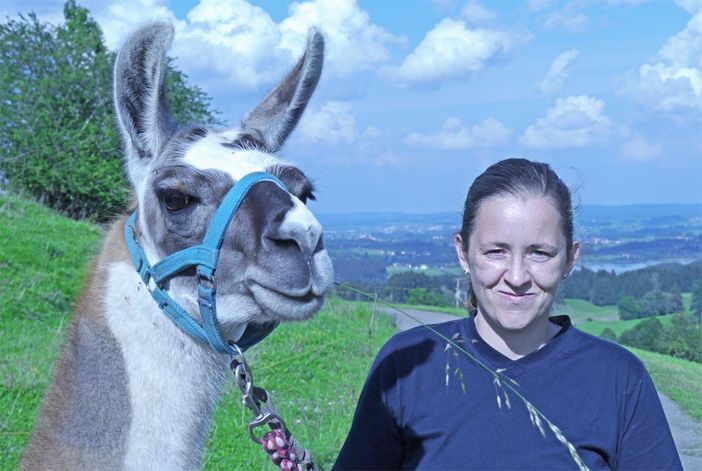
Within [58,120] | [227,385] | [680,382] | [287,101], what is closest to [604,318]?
[680,382]

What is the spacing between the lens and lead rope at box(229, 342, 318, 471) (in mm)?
2619

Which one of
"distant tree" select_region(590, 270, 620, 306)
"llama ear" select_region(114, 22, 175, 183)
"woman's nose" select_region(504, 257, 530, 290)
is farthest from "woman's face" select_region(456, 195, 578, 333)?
"distant tree" select_region(590, 270, 620, 306)

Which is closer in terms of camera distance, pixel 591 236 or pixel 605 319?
pixel 591 236

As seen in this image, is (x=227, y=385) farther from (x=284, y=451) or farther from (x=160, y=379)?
(x=284, y=451)

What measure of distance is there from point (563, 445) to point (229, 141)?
A: 1593 millimetres

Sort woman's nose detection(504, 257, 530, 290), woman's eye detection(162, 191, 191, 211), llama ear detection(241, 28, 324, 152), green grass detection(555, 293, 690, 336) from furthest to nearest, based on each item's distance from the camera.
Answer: green grass detection(555, 293, 690, 336), llama ear detection(241, 28, 324, 152), woman's eye detection(162, 191, 191, 211), woman's nose detection(504, 257, 530, 290)

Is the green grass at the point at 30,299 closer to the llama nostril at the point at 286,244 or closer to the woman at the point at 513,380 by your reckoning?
the llama nostril at the point at 286,244

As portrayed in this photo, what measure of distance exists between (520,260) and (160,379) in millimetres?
1271

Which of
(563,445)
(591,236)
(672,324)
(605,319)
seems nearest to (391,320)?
(605,319)

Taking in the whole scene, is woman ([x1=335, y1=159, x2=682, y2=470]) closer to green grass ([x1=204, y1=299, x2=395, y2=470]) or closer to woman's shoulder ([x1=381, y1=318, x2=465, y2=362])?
woman's shoulder ([x1=381, y1=318, x2=465, y2=362])

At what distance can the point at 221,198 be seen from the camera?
287 cm

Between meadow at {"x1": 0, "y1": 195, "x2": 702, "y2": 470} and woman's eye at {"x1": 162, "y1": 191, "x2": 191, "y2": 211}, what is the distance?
0.76 meters

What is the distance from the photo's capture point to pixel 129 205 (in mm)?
3461

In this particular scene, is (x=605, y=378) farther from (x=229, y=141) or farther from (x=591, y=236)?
(x=229, y=141)
